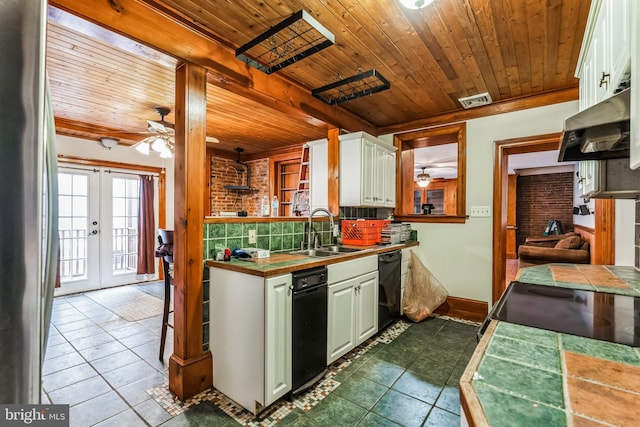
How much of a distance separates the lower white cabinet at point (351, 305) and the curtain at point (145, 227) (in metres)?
4.13

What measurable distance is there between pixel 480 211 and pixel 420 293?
45.5 inches

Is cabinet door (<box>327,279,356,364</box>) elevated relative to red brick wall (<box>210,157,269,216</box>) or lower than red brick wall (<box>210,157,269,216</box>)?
lower

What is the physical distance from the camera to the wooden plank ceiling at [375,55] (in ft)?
5.79

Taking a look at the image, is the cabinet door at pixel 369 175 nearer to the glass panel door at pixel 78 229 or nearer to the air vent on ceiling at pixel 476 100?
the air vent on ceiling at pixel 476 100

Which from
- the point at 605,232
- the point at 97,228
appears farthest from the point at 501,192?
the point at 97,228

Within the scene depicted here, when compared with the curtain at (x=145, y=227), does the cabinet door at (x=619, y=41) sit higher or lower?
higher

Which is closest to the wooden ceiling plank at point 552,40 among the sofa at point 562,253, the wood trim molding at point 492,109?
the wood trim molding at point 492,109

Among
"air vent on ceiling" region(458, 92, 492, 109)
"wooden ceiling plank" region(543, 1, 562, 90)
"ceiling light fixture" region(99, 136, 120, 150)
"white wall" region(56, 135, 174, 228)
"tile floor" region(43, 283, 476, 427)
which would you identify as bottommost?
"tile floor" region(43, 283, 476, 427)

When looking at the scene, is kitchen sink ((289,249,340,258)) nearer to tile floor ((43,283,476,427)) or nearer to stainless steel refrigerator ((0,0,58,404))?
tile floor ((43,283,476,427))

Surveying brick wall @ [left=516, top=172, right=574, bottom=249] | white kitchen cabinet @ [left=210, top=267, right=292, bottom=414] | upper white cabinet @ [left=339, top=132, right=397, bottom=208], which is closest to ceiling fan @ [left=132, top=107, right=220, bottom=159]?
upper white cabinet @ [left=339, top=132, right=397, bottom=208]

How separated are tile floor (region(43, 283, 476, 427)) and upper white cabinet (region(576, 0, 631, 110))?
189cm

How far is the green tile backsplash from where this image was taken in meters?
2.11

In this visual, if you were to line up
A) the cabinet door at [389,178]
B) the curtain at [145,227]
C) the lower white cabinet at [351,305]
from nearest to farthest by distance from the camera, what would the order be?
1. the lower white cabinet at [351,305]
2. the cabinet door at [389,178]
3. the curtain at [145,227]

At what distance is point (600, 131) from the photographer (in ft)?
3.88
